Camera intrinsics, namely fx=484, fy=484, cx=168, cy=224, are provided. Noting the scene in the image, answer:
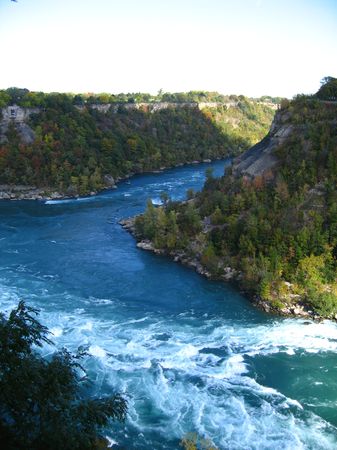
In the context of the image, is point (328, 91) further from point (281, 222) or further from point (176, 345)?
point (176, 345)

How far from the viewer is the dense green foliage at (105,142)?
6675 cm

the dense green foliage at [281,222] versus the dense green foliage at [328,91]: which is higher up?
the dense green foliage at [328,91]

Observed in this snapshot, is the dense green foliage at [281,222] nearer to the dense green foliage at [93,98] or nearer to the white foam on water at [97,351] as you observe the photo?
the white foam on water at [97,351]

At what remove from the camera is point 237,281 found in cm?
3453

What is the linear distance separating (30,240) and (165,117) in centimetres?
6212

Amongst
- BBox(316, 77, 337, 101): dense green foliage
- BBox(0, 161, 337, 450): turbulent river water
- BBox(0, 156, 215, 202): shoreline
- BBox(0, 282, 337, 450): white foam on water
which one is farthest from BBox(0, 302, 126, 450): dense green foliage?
BBox(0, 156, 215, 202): shoreline

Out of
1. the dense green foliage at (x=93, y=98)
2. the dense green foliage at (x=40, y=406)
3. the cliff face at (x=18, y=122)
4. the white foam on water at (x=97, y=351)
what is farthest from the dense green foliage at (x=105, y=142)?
the dense green foliage at (x=40, y=406)

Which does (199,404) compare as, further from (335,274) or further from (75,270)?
(75,270)

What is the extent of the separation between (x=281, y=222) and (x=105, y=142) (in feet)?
155

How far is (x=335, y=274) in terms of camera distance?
31875mm

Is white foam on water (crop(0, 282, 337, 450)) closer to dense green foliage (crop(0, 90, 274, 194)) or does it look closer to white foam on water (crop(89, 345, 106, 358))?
white foam on water (crop(89, 345, 106, 358))

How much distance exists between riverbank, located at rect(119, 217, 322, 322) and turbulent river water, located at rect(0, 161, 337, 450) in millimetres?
613

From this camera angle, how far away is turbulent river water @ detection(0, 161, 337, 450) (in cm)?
2000

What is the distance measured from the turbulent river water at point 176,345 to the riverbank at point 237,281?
613 mm
